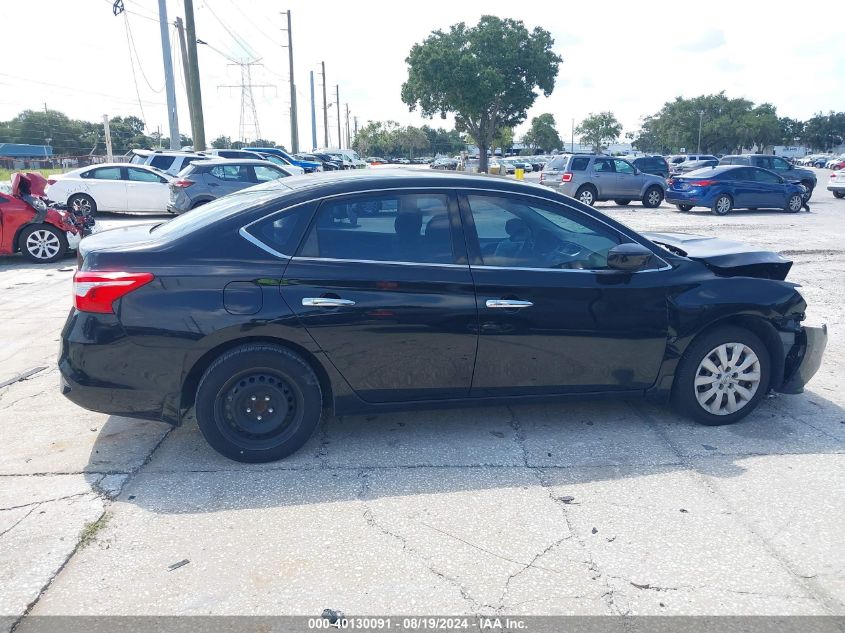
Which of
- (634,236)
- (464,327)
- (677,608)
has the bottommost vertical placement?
(677,608)

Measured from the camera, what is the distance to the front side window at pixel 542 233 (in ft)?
14.1

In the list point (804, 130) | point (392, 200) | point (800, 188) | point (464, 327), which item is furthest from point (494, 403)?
point (804, 130)

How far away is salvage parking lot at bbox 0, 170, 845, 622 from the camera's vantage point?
2.95 metres

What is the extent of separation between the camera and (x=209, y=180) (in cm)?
1549

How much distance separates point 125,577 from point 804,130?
→ 445ft

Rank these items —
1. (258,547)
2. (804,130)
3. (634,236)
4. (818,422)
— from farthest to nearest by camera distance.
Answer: (804,130) → (818,422) → (634,236) → (258,547)

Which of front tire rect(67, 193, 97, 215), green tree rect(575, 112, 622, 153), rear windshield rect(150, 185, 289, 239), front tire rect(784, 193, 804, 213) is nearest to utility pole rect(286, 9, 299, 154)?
front tire rect(67, 193, 97, 215)

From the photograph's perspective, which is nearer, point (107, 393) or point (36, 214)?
point (107, 393)

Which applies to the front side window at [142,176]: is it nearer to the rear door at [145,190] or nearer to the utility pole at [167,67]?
the rear door at [145,190]

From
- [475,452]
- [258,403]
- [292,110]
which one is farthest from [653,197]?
[292,110]

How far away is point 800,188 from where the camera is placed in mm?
20984

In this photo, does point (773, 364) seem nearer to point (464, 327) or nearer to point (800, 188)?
point (464, 327)

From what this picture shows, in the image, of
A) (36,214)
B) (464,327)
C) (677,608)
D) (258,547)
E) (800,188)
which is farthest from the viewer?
(800,188)

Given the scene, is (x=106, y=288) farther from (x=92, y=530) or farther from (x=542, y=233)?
(x=542, y=233)
